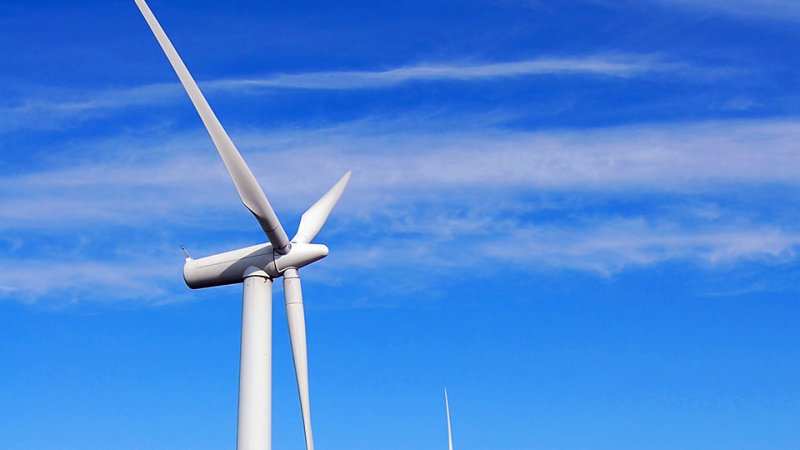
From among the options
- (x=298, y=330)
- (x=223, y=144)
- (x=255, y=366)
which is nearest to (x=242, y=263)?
(x=298, y=330)

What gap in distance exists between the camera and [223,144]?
1452 inches

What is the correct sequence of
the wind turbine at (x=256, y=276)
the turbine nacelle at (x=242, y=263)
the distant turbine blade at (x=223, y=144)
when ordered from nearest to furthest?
the distant turbine blade at (x=223, y=144) < the wind turbine at (x=256, y=276) < the turbine nacelle at (x=242, y=263)

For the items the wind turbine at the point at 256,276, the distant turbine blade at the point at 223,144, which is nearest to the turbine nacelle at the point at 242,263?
the wind turbine at the point at 256,276

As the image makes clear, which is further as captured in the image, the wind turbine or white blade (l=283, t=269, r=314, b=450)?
white blade (l=283, t=269, r=314, b=450)

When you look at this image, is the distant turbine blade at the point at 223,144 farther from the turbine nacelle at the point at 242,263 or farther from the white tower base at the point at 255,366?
the white tower base at the point at 255,366

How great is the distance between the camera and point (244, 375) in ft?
123

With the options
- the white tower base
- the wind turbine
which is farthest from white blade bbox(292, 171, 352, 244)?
the white tower base

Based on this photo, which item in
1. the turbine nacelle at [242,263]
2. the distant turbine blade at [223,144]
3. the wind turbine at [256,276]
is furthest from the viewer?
the turbine nacelle at [242,263]

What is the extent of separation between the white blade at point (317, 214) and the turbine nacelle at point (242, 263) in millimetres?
1217

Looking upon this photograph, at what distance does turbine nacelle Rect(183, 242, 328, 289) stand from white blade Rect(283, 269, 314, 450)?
1.58ft

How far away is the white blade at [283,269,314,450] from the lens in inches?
1561

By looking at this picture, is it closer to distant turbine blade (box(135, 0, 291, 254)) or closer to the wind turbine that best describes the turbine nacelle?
the wind turbine

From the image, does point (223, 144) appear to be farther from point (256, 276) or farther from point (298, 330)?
point (298, 330)

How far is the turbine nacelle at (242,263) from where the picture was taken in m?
39.3
